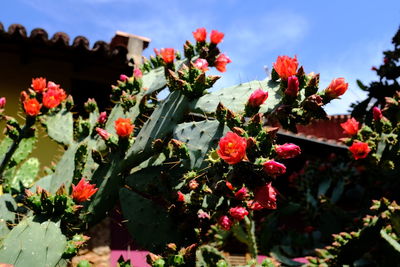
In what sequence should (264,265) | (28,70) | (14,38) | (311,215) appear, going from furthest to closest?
(311,215) < (28,70) < (14,38) < (264,265)

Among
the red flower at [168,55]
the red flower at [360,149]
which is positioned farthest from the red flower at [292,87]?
the red flower at [360,149]

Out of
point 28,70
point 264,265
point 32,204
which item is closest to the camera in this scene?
point 32,204

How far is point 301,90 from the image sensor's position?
2.30m

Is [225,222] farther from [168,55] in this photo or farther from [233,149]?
[168,55]

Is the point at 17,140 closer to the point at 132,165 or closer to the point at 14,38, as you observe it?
the point at 132,165

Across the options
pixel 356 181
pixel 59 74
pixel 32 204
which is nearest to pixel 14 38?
pixel 59 74

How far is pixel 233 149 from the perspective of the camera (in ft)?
6.13

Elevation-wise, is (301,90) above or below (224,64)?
below

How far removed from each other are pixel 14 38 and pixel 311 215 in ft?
14.5

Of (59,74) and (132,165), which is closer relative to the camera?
(132,165)

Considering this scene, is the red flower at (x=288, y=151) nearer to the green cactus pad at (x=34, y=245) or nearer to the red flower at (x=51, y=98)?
the green cactus pad at (x=34, y=245)

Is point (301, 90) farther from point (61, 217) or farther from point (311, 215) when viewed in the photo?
point (311, 215)

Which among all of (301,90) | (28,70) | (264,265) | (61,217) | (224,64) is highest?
(28,70)

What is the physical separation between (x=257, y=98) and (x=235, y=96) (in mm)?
277
